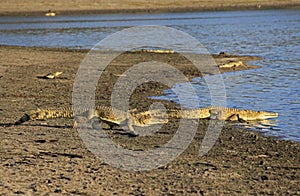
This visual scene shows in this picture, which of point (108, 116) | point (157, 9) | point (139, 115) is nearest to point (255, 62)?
point (139, 115)

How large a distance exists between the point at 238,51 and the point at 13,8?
36.9 meters

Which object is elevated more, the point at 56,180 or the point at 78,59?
the point at 56,180

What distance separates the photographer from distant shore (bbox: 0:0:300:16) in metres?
57.5

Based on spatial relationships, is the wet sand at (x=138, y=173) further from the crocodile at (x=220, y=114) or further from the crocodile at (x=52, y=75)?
the crocodile at (x=52, y=75)

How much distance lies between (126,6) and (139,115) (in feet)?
177

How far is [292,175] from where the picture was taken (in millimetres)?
6902

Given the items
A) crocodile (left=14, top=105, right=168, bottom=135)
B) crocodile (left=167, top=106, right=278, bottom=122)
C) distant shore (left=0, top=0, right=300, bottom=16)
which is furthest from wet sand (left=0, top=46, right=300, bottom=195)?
distant shore (left=0, top=0, right=300, bottom=16)

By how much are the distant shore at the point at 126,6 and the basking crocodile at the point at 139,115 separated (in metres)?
47.0

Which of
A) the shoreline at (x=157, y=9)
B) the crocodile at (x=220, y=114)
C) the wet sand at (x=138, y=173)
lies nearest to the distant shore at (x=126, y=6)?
the shoreline at (x=157, y=9)

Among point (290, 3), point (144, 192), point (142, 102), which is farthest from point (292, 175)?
point (290, 3)

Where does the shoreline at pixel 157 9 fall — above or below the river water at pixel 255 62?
below

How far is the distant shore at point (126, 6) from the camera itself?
57.5m

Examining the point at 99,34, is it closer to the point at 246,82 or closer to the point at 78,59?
the point at 78,59

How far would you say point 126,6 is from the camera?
205 feet
